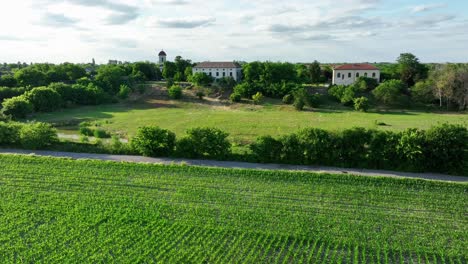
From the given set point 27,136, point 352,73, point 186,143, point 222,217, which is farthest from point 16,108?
point 352,73

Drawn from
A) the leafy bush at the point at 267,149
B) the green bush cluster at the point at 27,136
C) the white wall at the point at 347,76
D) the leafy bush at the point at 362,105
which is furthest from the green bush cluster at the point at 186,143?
the white wall at the point at 347,76

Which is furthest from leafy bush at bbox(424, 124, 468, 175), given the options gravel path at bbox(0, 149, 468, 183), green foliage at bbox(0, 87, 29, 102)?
green foliage at bbox(0, 87, 29, 102)

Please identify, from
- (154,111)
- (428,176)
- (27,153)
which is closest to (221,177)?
(428,176)

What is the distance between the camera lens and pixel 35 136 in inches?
1145

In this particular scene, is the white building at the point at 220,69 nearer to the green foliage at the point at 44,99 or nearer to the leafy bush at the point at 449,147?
the green foliage at the point at 44,99

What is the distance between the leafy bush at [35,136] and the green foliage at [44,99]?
28241 mm

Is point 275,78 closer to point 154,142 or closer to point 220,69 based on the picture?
point 220,69

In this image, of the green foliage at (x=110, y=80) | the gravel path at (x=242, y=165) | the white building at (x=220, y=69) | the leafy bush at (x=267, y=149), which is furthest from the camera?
the white building at (x=220, y=69)

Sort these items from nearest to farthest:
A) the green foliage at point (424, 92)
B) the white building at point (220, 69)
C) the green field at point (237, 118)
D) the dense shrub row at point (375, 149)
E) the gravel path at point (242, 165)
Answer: the gravel path at point (242, 165)
the dense shrub row at point (375, 149)
the green field at point (237, 118)
the green foliage at point (424, 92)
the white building at point (220, 69)

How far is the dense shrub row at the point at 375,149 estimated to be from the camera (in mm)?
23078

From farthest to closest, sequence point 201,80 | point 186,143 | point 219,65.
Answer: point 219,65 → point 201,80 → point 186,143

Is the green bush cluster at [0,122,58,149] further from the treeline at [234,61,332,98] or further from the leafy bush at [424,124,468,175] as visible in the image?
the treeline at [234,61,332,98]

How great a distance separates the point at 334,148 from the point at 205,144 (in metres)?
9.32

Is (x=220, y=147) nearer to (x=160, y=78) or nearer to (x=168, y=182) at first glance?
(x=168, y=182)
